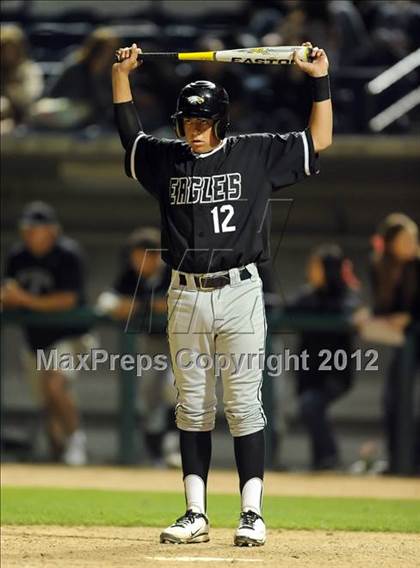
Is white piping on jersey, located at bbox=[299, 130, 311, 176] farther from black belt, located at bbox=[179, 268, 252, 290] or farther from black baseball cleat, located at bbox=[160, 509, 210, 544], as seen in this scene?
black baseball cleat, located at bbox=[160, 509, 210, 544]

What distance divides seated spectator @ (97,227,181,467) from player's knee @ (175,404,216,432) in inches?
152

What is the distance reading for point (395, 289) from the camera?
8828mm

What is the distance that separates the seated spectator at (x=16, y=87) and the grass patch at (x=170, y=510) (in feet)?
13.1

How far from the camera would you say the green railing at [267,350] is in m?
8.83

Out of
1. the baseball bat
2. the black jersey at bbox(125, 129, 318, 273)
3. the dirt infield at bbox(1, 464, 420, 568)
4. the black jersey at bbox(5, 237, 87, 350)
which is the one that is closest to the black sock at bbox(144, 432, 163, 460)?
the black jersey at bbox(5, 237, 87, 350)

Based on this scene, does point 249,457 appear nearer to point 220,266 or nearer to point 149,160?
point 220,266

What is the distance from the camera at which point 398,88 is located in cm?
1035

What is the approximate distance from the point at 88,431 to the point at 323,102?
6.28 m

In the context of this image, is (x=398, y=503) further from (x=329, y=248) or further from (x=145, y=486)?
(x=329, y=248)

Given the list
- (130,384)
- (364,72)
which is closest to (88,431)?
(130,384)

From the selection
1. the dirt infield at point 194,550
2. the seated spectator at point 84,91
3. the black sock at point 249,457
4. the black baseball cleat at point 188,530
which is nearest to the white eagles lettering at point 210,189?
the black sock at point 249,457

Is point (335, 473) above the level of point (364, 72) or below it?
below

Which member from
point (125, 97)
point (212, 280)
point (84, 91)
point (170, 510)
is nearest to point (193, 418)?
point (212, 280)

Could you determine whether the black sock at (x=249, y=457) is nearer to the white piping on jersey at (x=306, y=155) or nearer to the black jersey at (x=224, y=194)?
the black jersey at (x=224, y=194)
